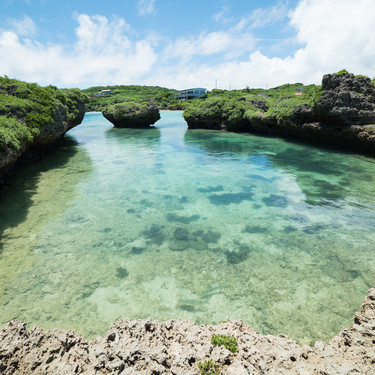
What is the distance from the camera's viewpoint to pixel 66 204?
32.2 ft

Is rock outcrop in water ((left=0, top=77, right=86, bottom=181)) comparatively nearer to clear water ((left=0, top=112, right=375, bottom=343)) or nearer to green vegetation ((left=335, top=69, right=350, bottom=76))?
clear water ((left=0, top=112, right=375, bottom=343))

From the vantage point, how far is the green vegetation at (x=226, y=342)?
3018mm

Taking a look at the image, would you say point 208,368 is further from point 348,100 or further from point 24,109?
point 348,100

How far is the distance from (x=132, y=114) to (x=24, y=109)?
24910 mm

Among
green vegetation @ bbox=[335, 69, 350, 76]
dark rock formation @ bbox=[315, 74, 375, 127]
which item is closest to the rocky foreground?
dark rock formation @ bbox=[315, 74, 375, 127]

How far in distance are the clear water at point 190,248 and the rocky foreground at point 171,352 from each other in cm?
141

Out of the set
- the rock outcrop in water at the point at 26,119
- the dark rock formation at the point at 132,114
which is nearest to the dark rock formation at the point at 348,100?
the rock outcrop in water at the point at 26,119

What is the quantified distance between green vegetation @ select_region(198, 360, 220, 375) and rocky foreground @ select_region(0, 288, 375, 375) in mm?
48

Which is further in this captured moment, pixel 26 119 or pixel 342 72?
pixel 342 72

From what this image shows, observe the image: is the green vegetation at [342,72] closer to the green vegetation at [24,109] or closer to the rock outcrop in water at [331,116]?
the rock outcrop in water at [331,116]

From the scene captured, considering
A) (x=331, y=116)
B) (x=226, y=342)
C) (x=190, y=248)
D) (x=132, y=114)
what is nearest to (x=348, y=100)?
(x=331, y=116)

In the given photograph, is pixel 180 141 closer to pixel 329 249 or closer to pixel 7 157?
pixel 7 157

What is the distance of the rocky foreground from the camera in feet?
9.12

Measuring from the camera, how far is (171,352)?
3031 millimetres
